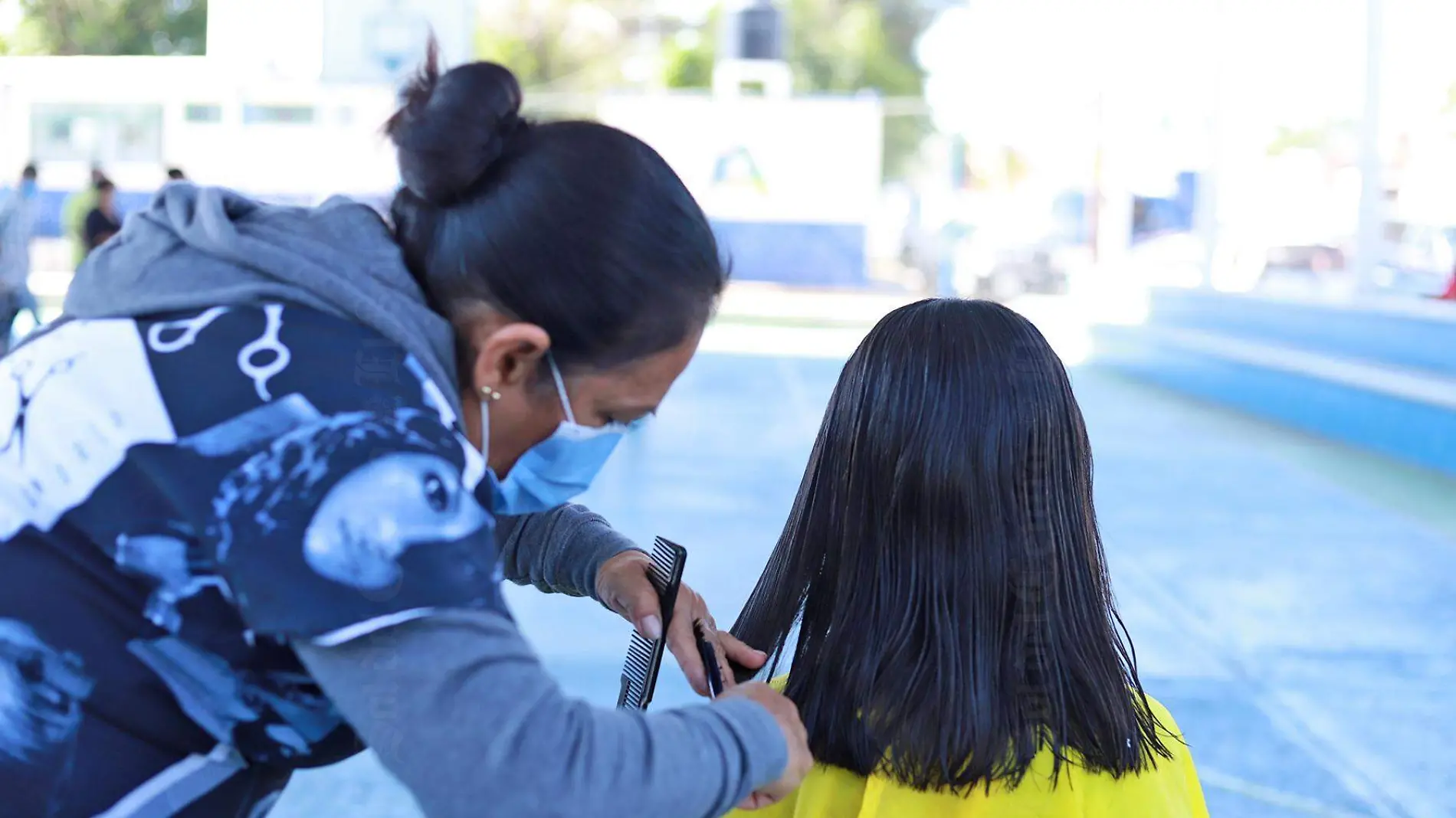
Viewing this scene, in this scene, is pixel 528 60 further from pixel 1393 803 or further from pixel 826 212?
pixel 1393 803

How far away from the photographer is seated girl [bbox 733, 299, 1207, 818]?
1.28 meters

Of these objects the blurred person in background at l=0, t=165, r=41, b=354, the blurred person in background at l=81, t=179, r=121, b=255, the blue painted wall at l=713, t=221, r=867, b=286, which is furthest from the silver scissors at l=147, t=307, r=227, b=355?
the blue painted wall at l=713, t=221, r=867, b=286

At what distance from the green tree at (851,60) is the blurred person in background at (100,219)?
26.5 meters

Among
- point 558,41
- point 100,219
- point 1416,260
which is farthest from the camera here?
point 558,41

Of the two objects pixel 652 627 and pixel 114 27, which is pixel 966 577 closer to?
pixel 652 627

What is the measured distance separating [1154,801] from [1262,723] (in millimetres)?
2037

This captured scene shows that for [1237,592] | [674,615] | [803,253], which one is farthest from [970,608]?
[803,253]

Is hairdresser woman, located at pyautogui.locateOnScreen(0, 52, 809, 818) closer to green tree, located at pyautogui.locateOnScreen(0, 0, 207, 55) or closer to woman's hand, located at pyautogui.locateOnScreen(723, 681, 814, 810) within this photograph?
woman's hand, located at pyautogui.locateOnScreen(723, 681, 814, 810)

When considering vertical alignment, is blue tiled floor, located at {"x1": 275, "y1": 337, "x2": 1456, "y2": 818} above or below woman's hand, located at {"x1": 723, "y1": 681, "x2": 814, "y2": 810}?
below

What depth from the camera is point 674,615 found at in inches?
52.3

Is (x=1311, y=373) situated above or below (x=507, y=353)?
below

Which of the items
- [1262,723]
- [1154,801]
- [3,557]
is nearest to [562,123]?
[3,557]

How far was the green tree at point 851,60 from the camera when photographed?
36688mm

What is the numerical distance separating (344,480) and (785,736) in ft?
1.15
